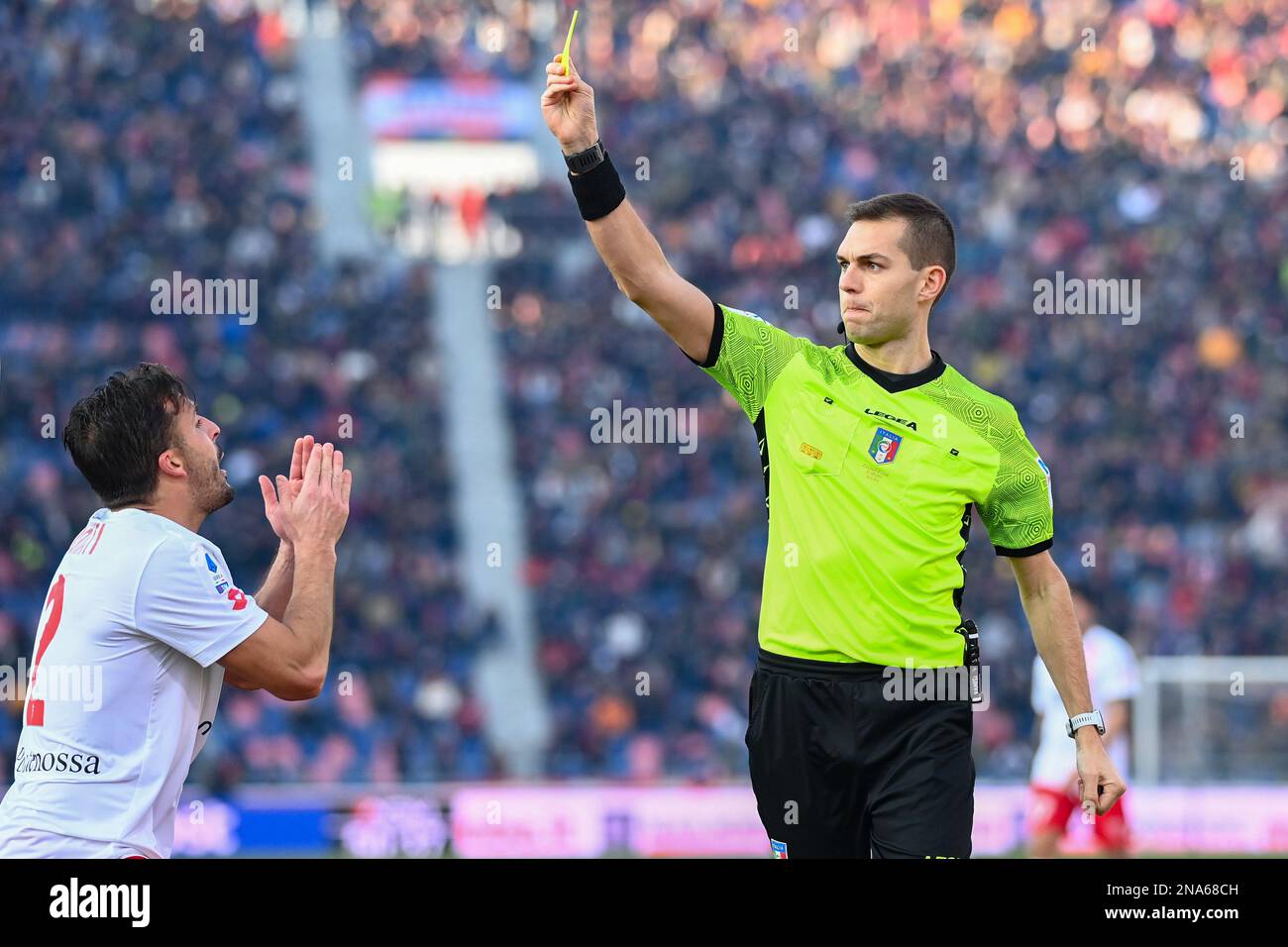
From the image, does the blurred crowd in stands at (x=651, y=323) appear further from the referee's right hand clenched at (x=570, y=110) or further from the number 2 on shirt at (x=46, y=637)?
the referee's right hand clenched at (x=570, y=110)

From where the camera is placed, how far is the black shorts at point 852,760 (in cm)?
408

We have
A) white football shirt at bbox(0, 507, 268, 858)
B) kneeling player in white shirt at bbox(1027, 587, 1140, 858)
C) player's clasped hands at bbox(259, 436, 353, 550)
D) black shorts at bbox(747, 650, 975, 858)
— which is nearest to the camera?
white football shirt at bbox(0, 507, 268, 858)

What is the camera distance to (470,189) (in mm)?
21906

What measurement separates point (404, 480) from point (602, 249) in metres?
13.5

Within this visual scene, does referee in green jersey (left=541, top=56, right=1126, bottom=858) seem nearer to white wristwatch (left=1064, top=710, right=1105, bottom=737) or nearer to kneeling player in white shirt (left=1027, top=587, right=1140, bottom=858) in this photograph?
white wristwatch (left=1064, top=710, right=1105, bottom=737)

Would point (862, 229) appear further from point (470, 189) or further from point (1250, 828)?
point (470, 189)

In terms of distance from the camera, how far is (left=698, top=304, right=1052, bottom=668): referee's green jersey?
4172 millimetres

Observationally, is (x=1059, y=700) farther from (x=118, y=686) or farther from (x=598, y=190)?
(x=118, y=686)

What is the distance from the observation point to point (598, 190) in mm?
4027

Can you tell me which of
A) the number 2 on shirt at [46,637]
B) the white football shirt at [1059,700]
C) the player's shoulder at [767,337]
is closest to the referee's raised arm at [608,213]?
A: the player's shoulder at [767,337]

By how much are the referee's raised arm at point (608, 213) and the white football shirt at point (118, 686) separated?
1208 mm

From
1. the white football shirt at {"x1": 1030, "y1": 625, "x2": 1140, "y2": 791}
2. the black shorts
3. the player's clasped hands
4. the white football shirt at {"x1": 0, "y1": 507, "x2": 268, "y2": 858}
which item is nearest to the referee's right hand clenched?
the player's clasped hands

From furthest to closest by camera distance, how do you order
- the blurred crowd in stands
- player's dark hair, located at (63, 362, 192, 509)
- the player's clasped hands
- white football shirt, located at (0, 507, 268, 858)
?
the blurred crowd in stands → the player's clasped hands → player's dark hair, located at (63, 362, 192, 509) → white football shirt, located at (0, 507, 268, 858)

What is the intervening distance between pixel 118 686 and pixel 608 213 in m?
1.58
